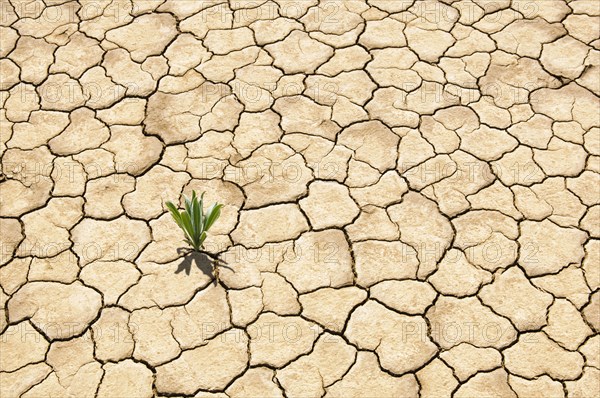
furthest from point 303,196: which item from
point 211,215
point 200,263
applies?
point 200,263

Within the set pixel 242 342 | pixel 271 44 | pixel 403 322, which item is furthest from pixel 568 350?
pixel 271 44

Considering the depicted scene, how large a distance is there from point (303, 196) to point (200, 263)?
2.26 ft

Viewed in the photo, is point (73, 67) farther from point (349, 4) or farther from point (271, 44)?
point (349, 4)

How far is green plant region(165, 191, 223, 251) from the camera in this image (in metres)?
3.37

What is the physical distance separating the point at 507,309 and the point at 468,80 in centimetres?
168

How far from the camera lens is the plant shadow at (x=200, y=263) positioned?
135 inches

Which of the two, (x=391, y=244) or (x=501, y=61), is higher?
(x=501, y=61)

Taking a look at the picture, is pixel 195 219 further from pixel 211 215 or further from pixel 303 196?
pixel 303 196

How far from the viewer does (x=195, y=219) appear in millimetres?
3373

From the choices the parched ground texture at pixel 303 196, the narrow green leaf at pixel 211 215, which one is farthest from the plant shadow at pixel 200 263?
the narrow green leaf at pixel 211 215

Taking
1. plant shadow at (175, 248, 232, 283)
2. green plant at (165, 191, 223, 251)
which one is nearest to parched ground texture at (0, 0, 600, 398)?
plant shadow at (175, 248, 232, 283)

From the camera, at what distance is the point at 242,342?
317 cm

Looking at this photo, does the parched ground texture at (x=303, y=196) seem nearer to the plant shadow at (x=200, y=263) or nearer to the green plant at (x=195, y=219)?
the plant shadow at (x=200, y=263)

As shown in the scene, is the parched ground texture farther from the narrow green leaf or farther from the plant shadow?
the narrow green leaf
